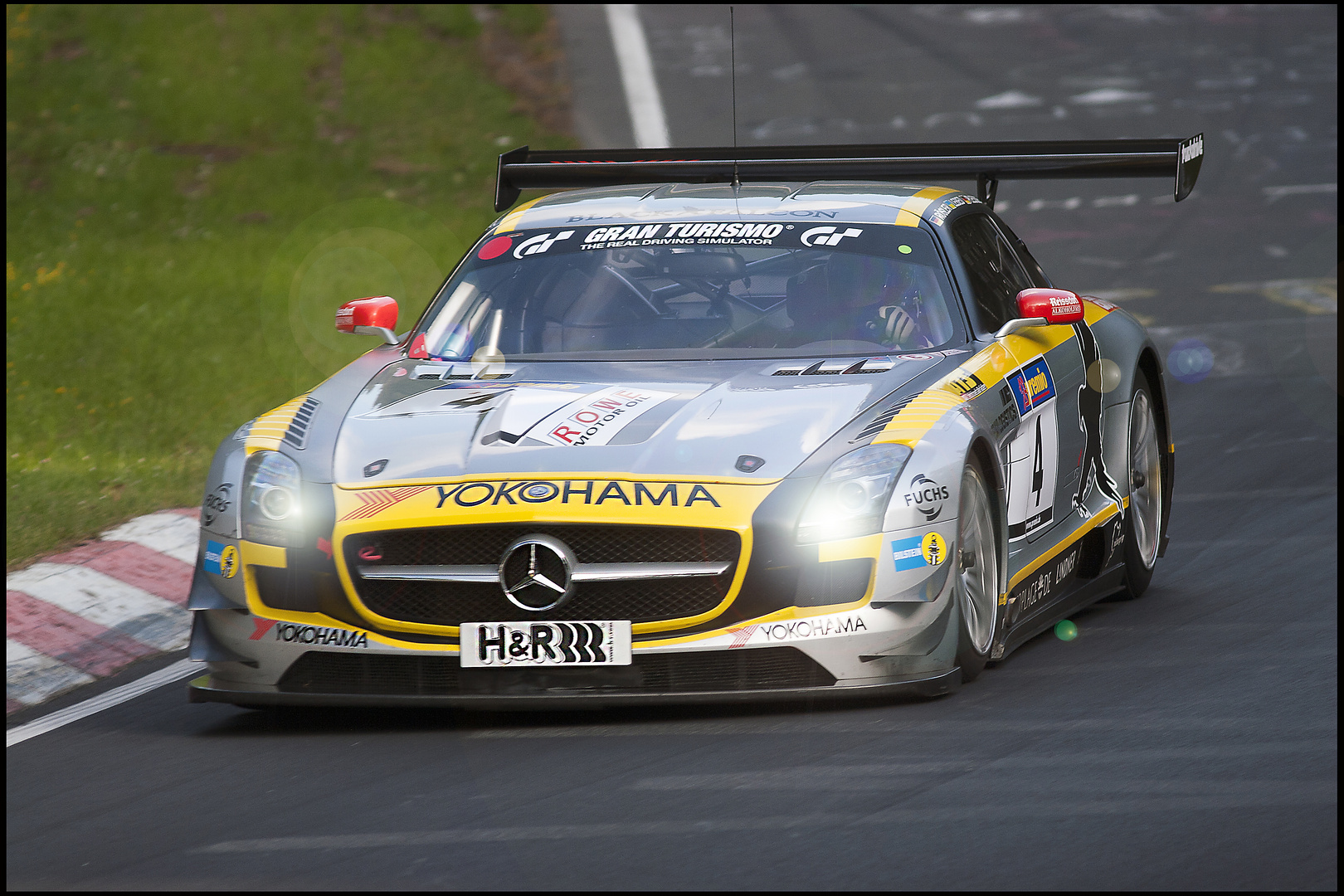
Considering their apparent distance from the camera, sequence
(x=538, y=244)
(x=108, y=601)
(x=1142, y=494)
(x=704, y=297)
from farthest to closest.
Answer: (x=1142, y=494), (x=108, y=601), (x=538, y=244), (x=704, y=297)

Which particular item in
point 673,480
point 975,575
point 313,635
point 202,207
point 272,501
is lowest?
point 313,635

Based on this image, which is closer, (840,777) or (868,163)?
(840,777)

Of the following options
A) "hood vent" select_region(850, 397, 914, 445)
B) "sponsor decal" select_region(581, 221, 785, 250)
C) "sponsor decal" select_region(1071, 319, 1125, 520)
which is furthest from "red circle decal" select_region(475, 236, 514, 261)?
"sponsor decal" select_region(1071, 319, 1125, 520)

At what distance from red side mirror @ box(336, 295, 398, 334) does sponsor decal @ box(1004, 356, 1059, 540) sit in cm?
228

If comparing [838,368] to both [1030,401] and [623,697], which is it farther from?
[623,697]

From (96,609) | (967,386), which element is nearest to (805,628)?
(967,386)

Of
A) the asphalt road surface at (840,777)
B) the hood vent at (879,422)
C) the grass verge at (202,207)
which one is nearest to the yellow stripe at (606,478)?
the hood vent at (879,422)

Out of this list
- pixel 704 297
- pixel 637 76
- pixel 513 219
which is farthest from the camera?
pixel 637 76

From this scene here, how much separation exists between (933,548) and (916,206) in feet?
6.73

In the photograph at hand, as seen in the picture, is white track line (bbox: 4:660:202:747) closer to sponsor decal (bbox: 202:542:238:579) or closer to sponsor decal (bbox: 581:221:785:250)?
sponsor decal (bbox: 202:542:238:579)

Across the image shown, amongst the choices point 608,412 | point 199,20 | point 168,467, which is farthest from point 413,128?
point 608,412

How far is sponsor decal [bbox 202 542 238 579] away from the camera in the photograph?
623cm

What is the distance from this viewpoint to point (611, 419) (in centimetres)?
632

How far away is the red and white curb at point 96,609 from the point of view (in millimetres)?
7430
